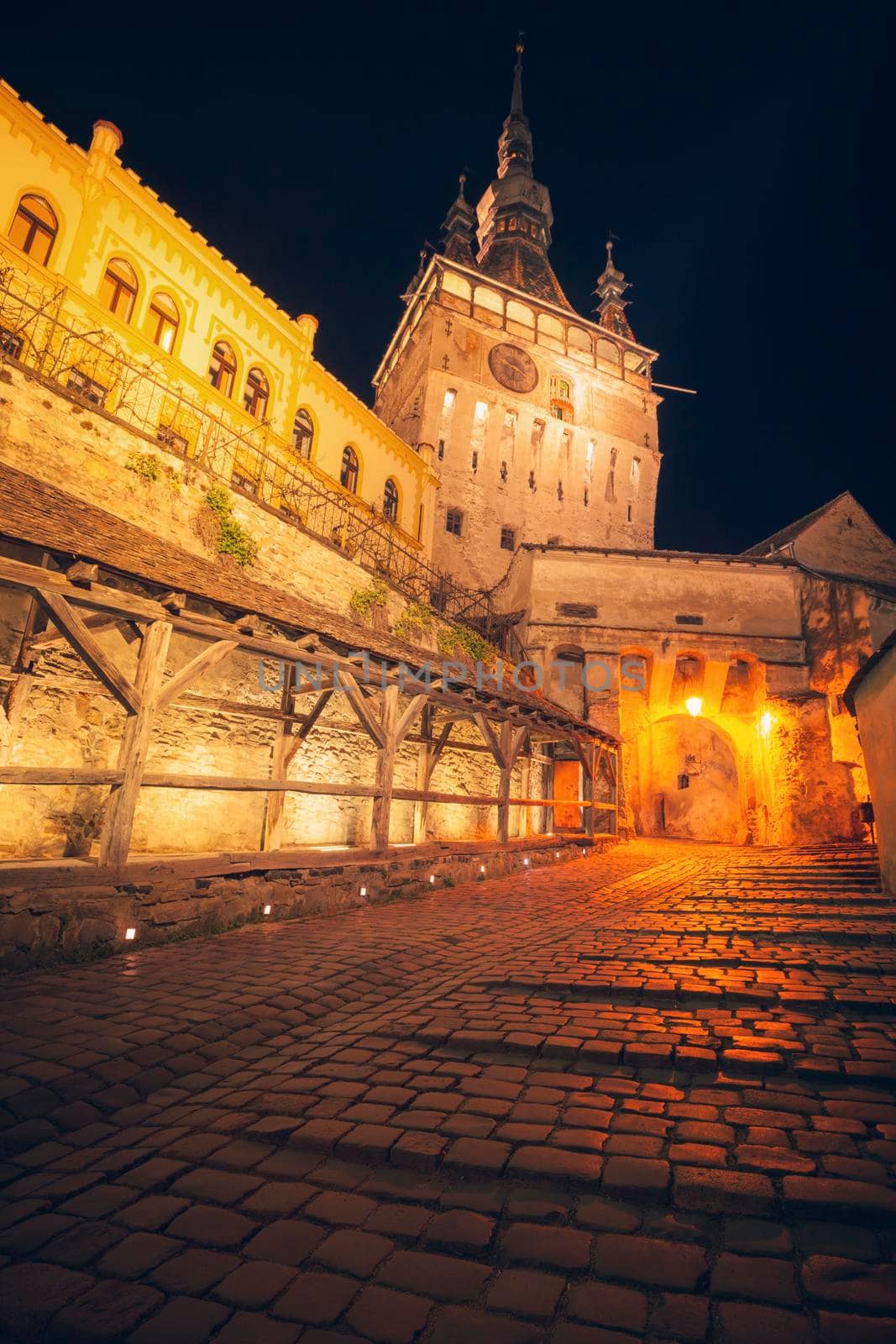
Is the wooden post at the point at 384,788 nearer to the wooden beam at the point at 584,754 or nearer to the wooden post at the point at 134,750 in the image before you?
the wooden post at the point at 134,750

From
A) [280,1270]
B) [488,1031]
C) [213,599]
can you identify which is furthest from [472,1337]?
[213,599]

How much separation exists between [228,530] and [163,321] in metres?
7.94

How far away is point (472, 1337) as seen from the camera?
4.54 feet

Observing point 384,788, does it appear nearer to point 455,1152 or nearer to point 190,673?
point 190,673

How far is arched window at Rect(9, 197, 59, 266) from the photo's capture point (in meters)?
12.9

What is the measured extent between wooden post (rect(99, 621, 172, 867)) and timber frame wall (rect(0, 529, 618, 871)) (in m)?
0.01

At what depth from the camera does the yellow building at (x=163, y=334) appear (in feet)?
41.4

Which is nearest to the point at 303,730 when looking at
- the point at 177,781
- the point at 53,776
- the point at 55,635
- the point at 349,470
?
the point at 177,781

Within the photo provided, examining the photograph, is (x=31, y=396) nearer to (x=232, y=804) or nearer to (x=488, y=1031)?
(x=232, y=804)

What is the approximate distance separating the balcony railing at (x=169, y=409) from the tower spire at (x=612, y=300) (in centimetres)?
3122

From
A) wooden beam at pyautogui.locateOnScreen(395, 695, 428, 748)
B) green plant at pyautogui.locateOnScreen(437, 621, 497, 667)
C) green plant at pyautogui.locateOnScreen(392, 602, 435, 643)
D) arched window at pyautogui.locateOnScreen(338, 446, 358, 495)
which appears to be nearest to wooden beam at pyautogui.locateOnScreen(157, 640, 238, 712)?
wooden beam at pyautogui.locateOnScreen(395, 695, 428, 748)

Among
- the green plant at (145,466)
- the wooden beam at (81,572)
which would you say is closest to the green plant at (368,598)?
the green plant at (145,466)

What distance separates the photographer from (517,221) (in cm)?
4216

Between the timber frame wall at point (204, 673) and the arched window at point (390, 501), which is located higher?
the arched window at point (390, 501)
